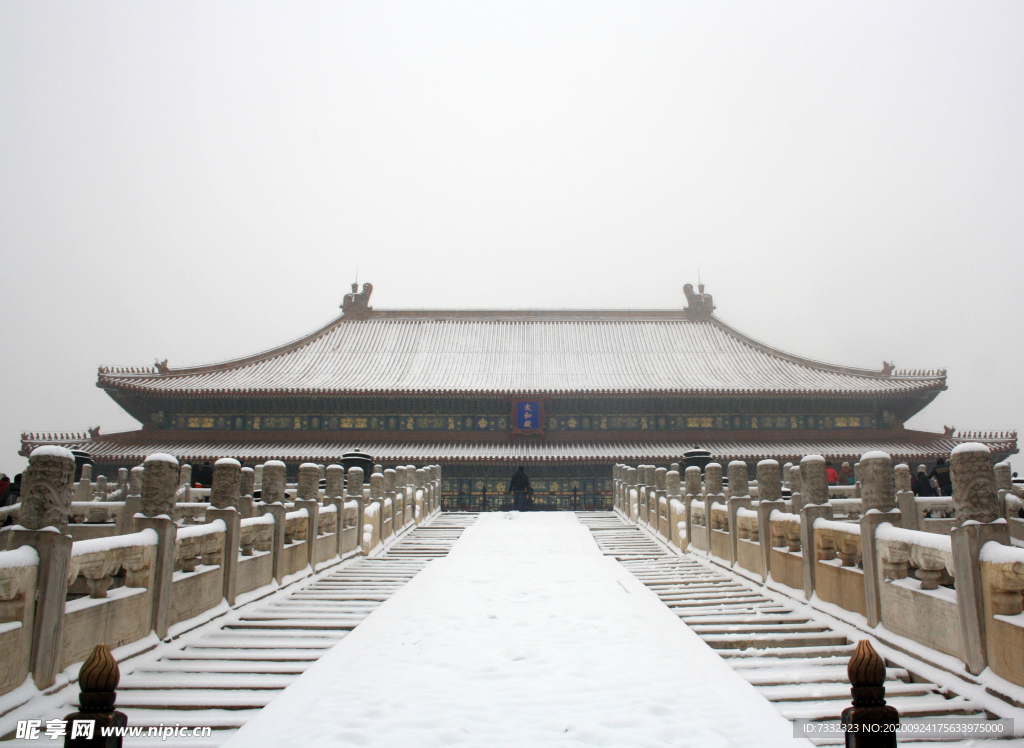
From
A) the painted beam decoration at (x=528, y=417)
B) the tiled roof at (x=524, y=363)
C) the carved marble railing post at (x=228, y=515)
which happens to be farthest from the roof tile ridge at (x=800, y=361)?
the carved marble railing post at (x=228, y=515)

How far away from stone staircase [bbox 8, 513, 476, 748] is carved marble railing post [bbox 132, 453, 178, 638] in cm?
32

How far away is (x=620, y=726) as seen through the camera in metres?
3.91

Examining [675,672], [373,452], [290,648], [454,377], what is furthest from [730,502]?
[454,377]

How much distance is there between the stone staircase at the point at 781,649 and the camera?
416cm

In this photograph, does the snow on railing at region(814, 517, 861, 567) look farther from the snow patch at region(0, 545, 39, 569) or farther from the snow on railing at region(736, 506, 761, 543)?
the snow patch at region(0, 545, 39, 569)

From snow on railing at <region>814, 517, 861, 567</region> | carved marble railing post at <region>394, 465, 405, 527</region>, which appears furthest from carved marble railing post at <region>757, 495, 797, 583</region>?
carved marble railing post at <region>394, 465, 405, 527</region>

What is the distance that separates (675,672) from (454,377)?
75.8 feet

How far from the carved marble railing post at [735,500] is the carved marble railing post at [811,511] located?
1.99 meters

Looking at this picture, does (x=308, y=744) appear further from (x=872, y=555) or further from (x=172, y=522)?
(x=872, y=555)

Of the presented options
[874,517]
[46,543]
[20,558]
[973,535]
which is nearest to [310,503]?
[46,543]

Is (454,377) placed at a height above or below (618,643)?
above

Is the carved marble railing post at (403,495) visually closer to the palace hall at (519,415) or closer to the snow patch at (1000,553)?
the palace hall at (519,415)

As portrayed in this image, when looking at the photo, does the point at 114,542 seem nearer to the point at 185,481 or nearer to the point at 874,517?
the point at 874,517

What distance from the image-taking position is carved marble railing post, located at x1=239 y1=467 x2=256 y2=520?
8.06 m
